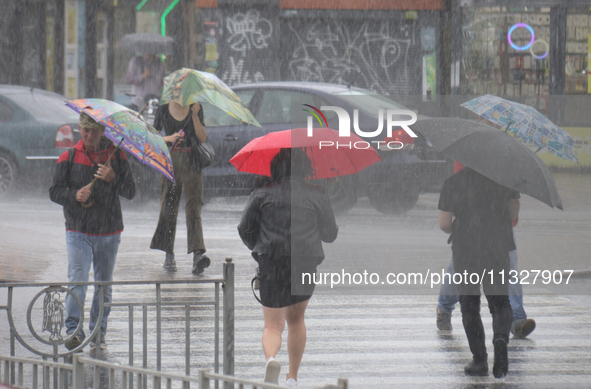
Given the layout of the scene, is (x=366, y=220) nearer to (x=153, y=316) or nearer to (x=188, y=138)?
(x=188, y=138)

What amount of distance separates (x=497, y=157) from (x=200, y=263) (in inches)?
143

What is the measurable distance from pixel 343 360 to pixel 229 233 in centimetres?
496

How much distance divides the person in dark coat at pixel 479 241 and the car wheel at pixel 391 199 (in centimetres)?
593

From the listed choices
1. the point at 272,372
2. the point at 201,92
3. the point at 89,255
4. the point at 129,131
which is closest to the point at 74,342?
the point at 89,255

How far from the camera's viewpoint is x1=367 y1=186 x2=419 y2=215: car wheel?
11.7 metres

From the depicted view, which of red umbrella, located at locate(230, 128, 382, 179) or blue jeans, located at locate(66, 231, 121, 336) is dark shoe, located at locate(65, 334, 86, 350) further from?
Result: red umbrella, located at locate(230, 128, 382, 179)

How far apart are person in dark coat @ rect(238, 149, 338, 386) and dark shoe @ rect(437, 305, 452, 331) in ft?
6.38

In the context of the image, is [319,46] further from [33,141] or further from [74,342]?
[74,342]

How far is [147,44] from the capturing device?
19812 millimetres

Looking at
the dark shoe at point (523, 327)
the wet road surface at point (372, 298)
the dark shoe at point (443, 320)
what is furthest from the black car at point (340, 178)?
the dark shoe at point (523, 327)

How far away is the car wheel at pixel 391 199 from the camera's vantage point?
11.7 meters

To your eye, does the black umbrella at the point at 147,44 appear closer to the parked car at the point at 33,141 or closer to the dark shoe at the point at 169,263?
the parked car at the point at 33,141

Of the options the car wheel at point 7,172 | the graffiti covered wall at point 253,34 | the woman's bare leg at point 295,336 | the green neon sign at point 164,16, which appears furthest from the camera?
the green neon sign at point 164,16

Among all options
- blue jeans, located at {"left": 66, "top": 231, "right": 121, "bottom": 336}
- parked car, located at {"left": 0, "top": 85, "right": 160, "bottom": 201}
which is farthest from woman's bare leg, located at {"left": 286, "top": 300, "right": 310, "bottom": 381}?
parked car, located at {"left": 0, "top": 85, "right": 160, "bottom": 201}
